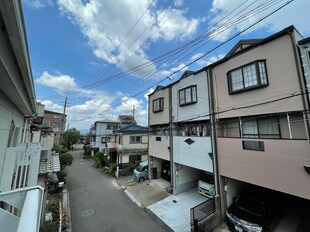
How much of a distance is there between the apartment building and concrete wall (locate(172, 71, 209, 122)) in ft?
3.30

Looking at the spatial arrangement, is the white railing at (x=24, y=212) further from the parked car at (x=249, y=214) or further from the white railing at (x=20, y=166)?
the parked car at (x=249, y=214)

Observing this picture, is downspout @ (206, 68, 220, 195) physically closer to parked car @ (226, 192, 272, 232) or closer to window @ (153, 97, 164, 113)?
parked car @ (226, 192, 272, 232)

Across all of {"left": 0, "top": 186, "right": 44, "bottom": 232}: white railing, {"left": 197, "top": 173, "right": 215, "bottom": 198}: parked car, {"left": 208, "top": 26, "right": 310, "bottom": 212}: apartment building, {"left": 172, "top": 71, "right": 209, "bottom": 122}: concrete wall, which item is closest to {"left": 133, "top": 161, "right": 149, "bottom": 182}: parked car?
{"left": 197, "top": 173, "right": 215, "bottom": 198}: parked car

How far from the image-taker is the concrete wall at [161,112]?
45.5 feet

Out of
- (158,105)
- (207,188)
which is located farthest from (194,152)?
(158,105)

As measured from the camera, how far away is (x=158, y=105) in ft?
48.5

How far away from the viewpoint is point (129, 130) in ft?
68.2

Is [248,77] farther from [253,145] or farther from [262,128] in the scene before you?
[253,145]

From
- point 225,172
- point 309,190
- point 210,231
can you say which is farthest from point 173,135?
point 309,190

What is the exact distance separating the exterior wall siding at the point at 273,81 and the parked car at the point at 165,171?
28.9 ft

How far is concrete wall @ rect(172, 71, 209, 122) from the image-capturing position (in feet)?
33.4

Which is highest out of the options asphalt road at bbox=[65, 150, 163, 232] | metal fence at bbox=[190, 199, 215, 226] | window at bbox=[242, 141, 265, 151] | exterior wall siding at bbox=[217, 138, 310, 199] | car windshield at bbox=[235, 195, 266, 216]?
window at bbox=[242, 141, 265, 151]

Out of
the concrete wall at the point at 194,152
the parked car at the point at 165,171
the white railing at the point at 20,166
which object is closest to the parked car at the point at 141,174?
the parked car at the point at 165,171

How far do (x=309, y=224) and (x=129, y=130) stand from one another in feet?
57.6
